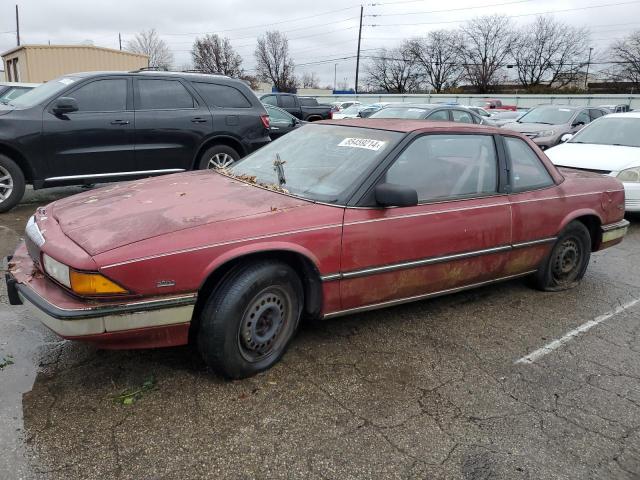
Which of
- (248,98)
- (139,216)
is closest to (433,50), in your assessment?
(248,98)

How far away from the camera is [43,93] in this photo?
6605mm

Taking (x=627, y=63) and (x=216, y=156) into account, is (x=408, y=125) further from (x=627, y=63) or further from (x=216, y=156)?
(x=627, y=63)

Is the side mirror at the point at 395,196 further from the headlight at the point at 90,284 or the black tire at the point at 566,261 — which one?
the black tire at the point at 566,261

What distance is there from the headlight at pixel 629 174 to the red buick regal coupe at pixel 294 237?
9.87ft

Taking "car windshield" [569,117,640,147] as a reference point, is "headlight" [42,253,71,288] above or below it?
below

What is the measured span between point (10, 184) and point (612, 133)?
28.5 ft

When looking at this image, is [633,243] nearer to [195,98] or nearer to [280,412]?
[280,412]

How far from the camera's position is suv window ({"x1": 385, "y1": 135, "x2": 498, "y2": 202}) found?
3510 millimetres

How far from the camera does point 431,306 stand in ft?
13.5

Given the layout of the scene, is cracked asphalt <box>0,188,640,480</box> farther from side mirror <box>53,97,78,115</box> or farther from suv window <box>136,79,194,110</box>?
suv window <box>136,79,194,110</box>

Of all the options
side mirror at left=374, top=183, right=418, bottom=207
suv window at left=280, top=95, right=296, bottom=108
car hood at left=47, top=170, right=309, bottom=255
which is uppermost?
suv window at left=280, top=95, right=296, bottom=108

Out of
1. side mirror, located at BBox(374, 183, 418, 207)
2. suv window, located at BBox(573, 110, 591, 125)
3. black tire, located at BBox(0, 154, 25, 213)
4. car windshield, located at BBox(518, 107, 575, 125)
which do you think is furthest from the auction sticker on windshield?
suv window, located at BBox(573, 110, 591, 125)

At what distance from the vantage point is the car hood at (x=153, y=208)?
2.70 metres

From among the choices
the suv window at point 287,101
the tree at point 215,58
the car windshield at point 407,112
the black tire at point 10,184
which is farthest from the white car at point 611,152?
the tree at point 215,58
